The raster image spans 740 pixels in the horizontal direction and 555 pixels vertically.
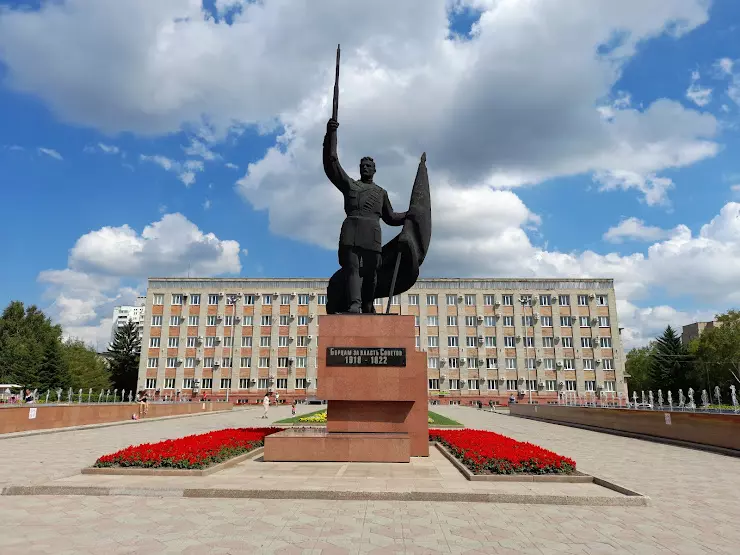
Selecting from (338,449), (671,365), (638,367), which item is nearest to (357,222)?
(338,449)

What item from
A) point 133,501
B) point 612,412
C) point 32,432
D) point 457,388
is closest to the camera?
point 133,501

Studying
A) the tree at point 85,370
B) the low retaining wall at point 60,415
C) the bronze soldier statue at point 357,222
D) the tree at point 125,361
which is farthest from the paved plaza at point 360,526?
the tree at point 125,361

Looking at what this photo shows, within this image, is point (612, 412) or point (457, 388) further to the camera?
point (457, 388)

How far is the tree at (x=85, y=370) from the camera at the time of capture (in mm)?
51941

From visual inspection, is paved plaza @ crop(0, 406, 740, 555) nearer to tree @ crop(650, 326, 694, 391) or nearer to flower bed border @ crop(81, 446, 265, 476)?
flower bed border @ crop(81, 446, 265, 476)

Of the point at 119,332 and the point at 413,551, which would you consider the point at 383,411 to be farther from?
the point at 119,332

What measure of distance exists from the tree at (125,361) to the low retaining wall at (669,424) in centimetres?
5178

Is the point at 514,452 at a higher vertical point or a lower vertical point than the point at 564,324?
lower

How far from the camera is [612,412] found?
20594mm

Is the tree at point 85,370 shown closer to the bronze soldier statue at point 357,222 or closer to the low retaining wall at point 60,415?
the low retaining wall at point 60,415

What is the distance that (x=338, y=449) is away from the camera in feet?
30.8

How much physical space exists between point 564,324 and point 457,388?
47.6 ft

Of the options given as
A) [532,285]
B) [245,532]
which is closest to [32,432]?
[245,532]

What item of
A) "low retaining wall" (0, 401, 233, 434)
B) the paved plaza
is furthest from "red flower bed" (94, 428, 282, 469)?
"low retaining wall" (0, 401, 233, 434)
